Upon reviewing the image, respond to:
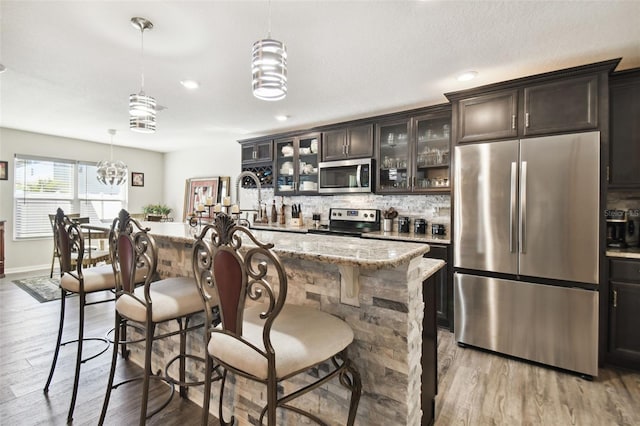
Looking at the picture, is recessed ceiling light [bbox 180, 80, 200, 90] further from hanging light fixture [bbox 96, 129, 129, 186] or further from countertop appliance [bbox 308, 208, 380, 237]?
hanging light fixture [bbox 96, 129, 129, 186]

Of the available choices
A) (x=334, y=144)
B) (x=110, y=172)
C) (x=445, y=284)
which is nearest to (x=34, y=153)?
(x=110, y=172)

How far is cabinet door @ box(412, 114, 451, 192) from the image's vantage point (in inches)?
135

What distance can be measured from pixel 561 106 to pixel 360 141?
2.08 meters

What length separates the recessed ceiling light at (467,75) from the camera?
109 inches

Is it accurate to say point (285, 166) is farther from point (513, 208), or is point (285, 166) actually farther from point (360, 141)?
point (513, 208)

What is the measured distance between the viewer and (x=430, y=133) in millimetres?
3523

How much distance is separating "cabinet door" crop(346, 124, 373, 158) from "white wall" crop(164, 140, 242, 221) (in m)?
2.57

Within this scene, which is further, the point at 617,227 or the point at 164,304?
the point at 617,227

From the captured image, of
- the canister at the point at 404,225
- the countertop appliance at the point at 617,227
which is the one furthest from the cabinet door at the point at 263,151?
the countertop appliance at the point at 617,227

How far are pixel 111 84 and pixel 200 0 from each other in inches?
75.8

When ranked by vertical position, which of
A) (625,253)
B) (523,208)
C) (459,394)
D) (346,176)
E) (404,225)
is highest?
(346,176)

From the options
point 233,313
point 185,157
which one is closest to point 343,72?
point 233,313

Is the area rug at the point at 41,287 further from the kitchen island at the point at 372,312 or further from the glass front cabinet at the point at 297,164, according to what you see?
the kitchen island at the point at 372,312

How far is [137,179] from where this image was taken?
684 centimetres
